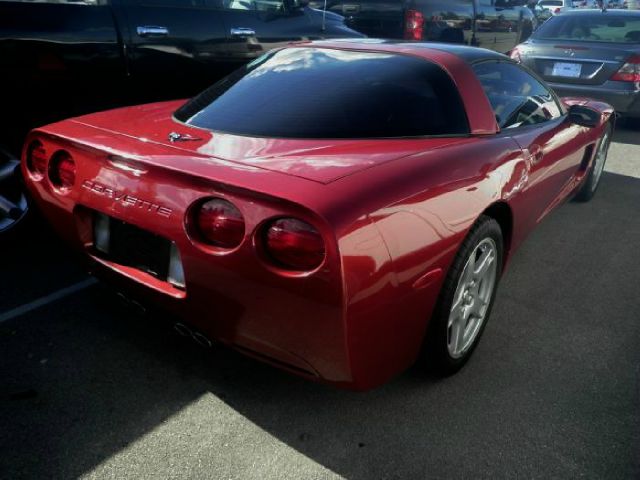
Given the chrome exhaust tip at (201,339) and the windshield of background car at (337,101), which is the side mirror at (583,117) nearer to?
the windshield of background car at (337,101)

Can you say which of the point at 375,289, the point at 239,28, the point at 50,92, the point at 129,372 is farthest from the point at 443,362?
the point at 239,28

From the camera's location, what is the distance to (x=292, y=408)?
226 cm

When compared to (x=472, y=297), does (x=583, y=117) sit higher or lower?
higher

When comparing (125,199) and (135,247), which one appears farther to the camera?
(135,247)

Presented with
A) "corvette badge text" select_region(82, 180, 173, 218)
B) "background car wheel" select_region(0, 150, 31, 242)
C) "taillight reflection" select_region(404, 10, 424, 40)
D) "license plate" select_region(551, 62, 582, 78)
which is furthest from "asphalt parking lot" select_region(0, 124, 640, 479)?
"taillight reflection" select_region(404, 10, 424, 40)

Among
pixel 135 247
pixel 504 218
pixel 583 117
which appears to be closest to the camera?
pixel 135 247

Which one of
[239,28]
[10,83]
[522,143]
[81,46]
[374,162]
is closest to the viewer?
[374,162]

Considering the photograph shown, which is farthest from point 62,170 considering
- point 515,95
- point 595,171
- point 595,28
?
point 595,28

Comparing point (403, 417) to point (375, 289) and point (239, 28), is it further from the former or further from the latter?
point (239, 28)

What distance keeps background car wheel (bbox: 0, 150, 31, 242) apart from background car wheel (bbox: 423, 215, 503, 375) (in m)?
2.54

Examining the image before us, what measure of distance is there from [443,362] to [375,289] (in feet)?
2.50

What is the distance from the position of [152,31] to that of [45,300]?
2071mm

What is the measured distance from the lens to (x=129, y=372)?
241 cm

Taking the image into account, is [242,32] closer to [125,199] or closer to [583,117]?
[583,117]
